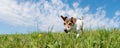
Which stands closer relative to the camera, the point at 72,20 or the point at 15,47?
the point at 15,47

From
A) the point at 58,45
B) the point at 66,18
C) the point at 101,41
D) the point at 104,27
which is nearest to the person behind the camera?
the point at 58,45

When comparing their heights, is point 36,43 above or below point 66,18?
below

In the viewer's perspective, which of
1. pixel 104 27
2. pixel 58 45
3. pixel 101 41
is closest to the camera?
pixel 58 45

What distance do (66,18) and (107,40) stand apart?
18.9 feet

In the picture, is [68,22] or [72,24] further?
[72,24]

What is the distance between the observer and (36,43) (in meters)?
6.53

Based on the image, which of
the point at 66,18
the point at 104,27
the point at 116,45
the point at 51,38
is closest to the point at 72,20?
the point at 66,18

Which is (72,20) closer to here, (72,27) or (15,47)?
(72,27)

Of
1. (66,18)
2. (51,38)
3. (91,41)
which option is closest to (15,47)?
(51,38)

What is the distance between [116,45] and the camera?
20.6ft

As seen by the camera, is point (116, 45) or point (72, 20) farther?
point (72, 20)

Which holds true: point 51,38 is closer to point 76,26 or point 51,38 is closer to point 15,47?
point 15,47

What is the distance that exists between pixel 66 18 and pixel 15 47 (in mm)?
5845

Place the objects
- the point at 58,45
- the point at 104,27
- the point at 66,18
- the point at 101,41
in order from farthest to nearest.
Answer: the point at 66,18 → the point at 104,27 → the point at 101,41 → the point at 58,45
